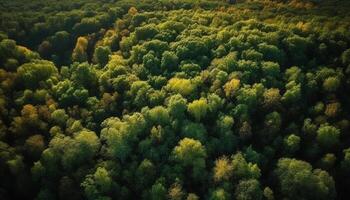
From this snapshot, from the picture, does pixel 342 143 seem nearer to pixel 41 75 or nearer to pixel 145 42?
pixel 145 42

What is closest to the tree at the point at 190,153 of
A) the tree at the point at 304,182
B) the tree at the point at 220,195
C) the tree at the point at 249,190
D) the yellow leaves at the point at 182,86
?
the tree at the point at 220,195

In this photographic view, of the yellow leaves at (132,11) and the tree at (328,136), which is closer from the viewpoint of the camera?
the tree at (328,136)

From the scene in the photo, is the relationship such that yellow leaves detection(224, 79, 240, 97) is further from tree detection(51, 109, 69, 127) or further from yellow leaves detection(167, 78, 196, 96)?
tree detection(51, 109, 69, 127)

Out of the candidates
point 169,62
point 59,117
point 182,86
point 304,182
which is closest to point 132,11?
point 169,62

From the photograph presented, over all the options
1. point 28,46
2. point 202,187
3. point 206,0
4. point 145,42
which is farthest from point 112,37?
point 202,187

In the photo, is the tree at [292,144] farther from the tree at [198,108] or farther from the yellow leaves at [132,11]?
the yellow leaves at [132,11]

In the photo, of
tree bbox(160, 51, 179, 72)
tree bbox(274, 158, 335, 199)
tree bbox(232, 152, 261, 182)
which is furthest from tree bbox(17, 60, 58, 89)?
tree bbox(274, 158, 335, 199)
